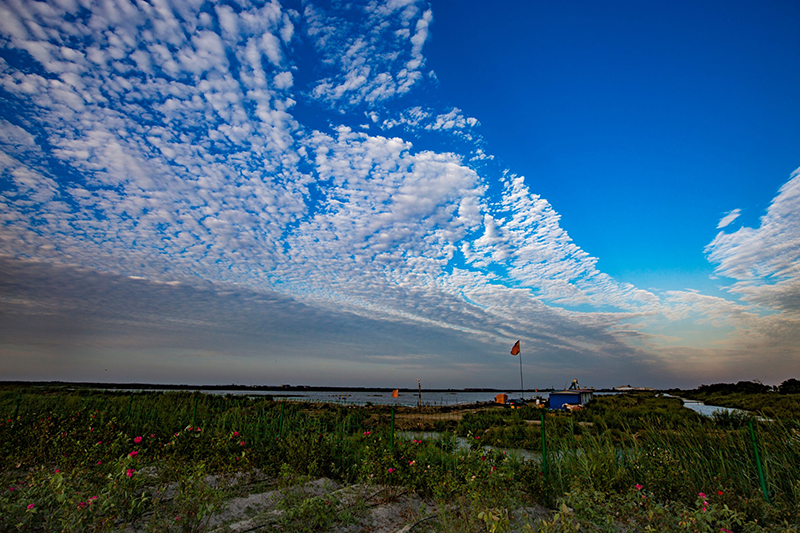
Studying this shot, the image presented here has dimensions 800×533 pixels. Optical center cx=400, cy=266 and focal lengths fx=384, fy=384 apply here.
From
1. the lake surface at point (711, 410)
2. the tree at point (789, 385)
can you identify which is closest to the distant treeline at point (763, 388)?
the tree at point (789, 385)

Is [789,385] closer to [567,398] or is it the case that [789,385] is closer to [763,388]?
[763,388]

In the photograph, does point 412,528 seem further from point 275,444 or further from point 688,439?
point 688,439

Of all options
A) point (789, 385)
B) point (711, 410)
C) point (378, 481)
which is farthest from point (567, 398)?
point (378, 481)

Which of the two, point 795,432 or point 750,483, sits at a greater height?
point 795,432

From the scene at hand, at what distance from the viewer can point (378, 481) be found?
696 cm

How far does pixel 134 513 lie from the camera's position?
4738 mm

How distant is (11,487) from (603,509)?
7927 millimetres

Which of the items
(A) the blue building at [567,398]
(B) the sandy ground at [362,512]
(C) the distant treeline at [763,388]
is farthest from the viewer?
(C) the distant treeline at [763,388]

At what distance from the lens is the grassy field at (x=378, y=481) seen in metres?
4.56

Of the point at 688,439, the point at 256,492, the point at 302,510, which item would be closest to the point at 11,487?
the point at 256,492

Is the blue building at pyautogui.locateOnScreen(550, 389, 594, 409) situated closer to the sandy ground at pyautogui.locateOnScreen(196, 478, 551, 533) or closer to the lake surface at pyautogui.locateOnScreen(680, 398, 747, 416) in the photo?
the lake surface at pyautogui.locateOnScreen(680, 398, 747, 416)

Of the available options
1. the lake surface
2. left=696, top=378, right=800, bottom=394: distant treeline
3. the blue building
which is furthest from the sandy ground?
left=696, top=378, right=800, bottom=394: distant treeline

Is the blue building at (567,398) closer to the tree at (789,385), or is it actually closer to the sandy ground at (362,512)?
the tree at (789,385)

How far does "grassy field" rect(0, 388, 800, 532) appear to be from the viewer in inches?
180
